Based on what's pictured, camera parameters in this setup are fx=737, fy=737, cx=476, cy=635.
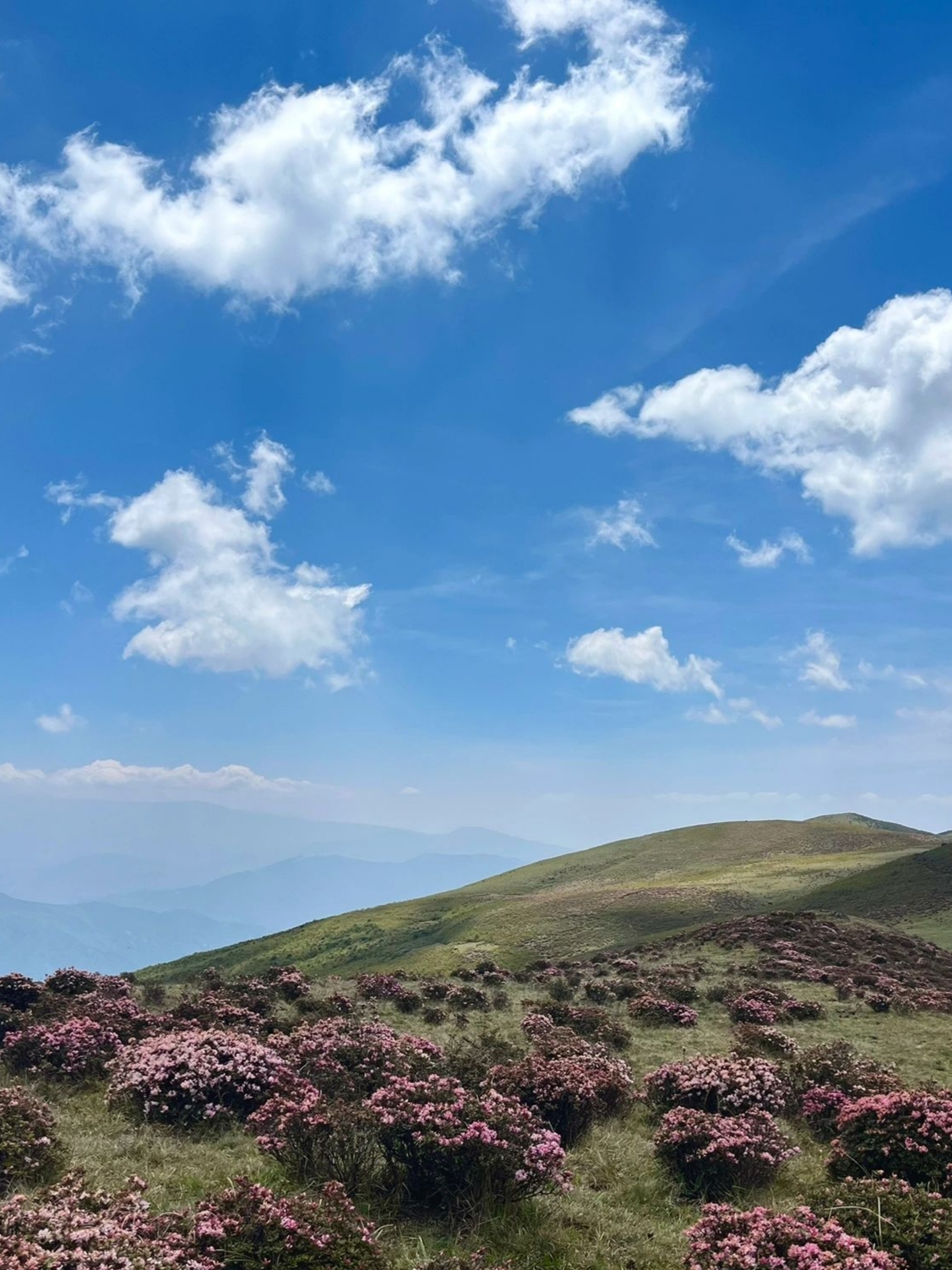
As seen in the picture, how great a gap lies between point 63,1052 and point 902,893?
67.4 m

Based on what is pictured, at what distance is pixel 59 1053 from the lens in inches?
636

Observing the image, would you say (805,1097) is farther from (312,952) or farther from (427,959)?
(312,952)

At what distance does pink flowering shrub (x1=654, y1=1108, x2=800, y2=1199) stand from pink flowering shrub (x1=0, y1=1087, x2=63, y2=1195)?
29.8 feet

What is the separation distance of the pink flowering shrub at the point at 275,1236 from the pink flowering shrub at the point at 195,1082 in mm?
5800

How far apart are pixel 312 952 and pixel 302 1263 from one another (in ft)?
276

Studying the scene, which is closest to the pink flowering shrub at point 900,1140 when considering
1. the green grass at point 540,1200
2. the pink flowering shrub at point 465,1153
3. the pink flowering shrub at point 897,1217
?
the green grass at point 540,1200

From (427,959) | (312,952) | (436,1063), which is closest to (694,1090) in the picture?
(436,1063)

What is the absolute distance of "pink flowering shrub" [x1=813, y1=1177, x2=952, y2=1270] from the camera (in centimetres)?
757

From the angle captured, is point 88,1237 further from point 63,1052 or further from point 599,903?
point 599,903

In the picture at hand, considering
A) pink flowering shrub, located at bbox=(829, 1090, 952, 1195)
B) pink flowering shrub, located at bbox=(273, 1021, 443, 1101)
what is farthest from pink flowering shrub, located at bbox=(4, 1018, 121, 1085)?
pink flowering shrub, located at bbox=(829, 1090, 952, 1195)

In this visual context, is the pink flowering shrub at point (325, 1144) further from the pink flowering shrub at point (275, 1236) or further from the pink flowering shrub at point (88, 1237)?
the pink flowering shrub at point (88, 1237)

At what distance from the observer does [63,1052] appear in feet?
53.0

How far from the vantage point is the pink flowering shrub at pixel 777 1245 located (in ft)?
23.2

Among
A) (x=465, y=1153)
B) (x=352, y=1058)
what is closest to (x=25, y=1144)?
(x=465, y=1153)
